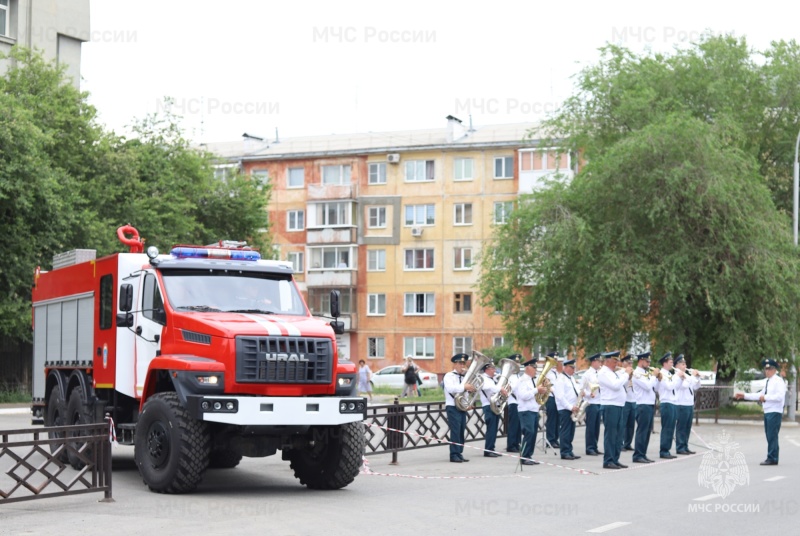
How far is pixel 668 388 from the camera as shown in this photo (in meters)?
22.2

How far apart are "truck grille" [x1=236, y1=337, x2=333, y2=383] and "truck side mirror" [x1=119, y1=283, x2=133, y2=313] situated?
77.6 inches

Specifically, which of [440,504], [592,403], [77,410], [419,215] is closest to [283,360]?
[440,504]

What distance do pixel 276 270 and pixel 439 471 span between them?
4.68 m

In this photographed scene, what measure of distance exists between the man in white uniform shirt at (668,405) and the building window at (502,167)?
4459 centimetres

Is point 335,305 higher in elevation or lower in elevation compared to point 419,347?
higher

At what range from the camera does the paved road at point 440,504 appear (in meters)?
12.1

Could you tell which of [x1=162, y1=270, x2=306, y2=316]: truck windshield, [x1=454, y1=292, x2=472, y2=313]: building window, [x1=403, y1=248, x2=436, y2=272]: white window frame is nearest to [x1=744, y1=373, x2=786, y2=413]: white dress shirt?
[x1=162, y1=270, x2=306, y2=316]: truck windshield

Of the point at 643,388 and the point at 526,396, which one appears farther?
the point at 643,388

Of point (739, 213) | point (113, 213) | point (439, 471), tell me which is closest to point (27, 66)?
point (113, 213)

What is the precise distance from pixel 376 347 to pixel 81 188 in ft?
107

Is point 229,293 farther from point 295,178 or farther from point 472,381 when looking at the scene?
point 295,178

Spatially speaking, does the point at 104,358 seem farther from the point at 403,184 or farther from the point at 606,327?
the point at 403,184

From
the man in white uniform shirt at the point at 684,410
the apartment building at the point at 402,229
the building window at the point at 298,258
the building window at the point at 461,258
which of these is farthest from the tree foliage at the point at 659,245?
the building window at the point at 298,258

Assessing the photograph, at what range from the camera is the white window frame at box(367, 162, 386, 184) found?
68.8m
